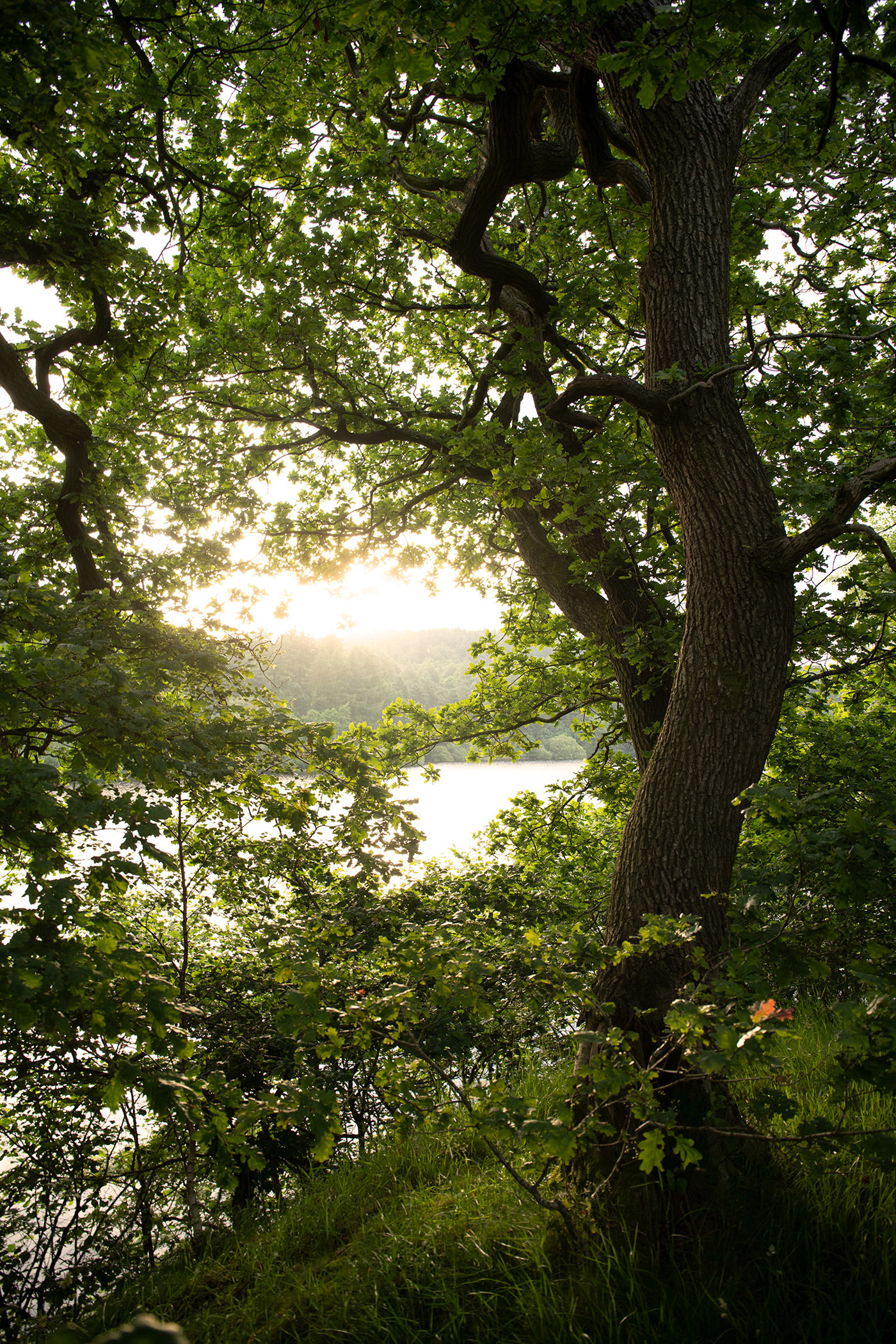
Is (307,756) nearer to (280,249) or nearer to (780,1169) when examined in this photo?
(780,1169)

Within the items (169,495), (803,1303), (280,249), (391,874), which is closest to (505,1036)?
(391,874)

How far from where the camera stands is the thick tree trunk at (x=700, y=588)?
9.73ft

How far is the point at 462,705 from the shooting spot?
655 centimetres

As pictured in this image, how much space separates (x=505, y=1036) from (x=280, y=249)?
6159 millimetres

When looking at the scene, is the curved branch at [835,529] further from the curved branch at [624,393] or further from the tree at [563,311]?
the curved branch at [624,393]

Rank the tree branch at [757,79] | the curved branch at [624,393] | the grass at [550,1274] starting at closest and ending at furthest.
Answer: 1. the grass at [550,1274]
2. the curved branch at [624,393]
3. the tree branch at [757,79]

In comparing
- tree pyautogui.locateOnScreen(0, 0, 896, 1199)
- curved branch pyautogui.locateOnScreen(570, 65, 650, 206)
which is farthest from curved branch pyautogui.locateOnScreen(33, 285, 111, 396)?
curved branch pyautogui.locateOnScreen(570, 65, 650, 206)

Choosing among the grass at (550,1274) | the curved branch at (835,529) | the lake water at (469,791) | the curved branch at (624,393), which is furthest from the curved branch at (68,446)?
the curved branch at (835,529)

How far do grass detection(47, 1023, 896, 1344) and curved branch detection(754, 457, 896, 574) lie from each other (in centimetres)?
229

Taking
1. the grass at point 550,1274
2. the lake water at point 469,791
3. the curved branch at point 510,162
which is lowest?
the lake water at point 469,791

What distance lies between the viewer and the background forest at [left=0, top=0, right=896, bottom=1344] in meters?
2.01

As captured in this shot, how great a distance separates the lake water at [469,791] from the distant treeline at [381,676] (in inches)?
51.0

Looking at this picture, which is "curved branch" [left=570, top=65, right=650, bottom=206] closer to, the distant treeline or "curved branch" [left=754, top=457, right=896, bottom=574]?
"curved branch" [left=754, top=457, right=896, bottom=574]

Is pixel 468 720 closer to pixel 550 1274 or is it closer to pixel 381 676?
pixel 550 1274
